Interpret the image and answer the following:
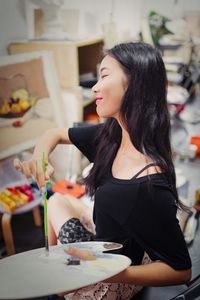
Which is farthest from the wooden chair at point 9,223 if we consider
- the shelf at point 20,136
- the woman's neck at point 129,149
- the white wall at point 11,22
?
the white wall at point 11,22

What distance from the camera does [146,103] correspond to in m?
0.71

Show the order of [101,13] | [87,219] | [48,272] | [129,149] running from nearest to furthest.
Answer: [48,272]
[129,149]
[87,219]
[101,13]

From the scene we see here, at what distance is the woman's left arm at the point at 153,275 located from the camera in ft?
2.17

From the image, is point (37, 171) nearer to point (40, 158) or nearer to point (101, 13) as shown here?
point (40, 158)

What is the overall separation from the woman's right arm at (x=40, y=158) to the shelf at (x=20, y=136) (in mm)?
284

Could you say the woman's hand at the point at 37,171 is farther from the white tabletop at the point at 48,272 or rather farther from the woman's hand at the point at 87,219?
the woman's hand at the point at 87,219

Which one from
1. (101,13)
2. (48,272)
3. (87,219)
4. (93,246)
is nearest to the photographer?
(48,272)

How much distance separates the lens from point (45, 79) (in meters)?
1.30

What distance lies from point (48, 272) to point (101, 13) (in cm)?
167

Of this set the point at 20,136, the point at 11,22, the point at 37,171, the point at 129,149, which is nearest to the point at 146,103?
the point at 129,149

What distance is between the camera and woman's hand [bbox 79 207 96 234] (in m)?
1.12

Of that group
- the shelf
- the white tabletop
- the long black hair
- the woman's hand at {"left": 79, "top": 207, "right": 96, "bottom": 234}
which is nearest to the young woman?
the long black hair

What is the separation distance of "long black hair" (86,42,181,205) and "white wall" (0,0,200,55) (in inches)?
27.0

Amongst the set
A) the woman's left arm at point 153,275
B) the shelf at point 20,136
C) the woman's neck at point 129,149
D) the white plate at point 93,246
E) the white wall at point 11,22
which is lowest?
the woman's left arm at point 153,275
